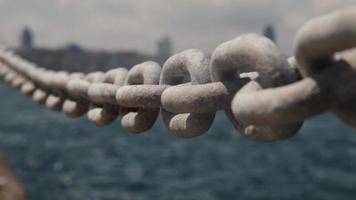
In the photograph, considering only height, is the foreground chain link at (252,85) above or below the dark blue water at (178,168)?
above

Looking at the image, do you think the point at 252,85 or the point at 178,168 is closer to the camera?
the point at 252,85

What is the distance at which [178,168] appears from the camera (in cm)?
1836

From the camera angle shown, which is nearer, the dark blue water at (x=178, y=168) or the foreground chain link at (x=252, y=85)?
the foreground chain link at (x=252, y=85)

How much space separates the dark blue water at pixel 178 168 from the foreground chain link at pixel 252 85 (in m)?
9.61

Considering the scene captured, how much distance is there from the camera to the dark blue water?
13477 millimetres

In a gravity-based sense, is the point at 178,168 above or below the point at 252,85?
below

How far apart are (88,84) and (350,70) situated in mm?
1321

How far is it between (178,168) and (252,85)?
17.4 meters

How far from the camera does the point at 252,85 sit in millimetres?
1131

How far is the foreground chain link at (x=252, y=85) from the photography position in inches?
38.6

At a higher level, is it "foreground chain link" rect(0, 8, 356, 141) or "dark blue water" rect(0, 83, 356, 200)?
"foreground chain link" rect(0, 8, 356, 141)

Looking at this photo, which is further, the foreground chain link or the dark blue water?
the dark blue water

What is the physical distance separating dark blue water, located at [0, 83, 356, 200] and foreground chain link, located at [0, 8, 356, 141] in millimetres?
9609

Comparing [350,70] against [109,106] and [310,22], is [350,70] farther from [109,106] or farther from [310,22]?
[109,106]
